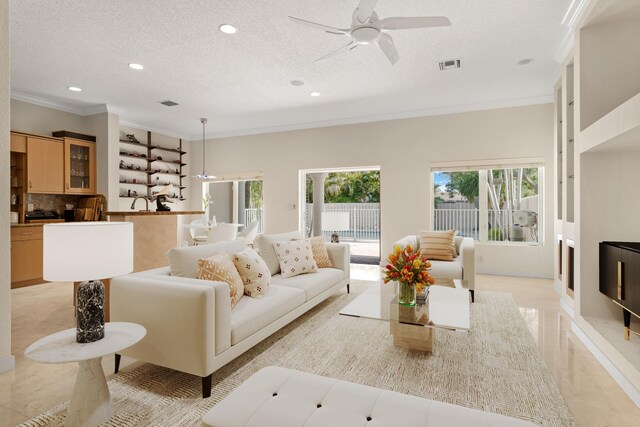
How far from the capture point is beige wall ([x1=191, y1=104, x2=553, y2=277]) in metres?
5.47

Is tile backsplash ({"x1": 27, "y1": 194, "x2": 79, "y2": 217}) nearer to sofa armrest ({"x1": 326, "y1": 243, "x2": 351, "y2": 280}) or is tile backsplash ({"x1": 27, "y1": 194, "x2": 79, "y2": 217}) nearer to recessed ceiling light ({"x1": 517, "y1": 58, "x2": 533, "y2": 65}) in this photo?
sofa armrest ({"x1": 326, "y1": 243, "x2": 351, "y2": 280})

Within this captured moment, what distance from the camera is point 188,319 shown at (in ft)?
6.67

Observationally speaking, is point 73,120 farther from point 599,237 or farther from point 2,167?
point 599,237

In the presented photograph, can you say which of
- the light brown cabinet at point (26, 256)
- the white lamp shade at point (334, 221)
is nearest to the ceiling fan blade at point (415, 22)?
the white lamp shade at point (334, 221)

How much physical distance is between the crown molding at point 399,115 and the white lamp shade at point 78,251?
17.9ft

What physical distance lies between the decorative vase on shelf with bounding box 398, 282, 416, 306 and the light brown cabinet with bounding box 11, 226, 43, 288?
5381mm

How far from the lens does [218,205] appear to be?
28.8ft

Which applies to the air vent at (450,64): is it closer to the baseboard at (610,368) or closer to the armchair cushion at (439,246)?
the armchair cushion at (439,246)

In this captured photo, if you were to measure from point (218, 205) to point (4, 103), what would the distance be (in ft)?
20.8

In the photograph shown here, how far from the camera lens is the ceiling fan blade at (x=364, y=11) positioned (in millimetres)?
2271

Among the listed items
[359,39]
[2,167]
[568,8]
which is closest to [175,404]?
[2,167]

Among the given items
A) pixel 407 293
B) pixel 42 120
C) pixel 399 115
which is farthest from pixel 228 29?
pixel 42 120

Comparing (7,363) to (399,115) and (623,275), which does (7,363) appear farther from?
(399,115)

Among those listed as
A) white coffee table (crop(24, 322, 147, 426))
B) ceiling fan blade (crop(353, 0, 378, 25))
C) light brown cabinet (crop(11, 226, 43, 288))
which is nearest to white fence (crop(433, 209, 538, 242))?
ceiling fan blade (crop(353, 0, 378, 25))
